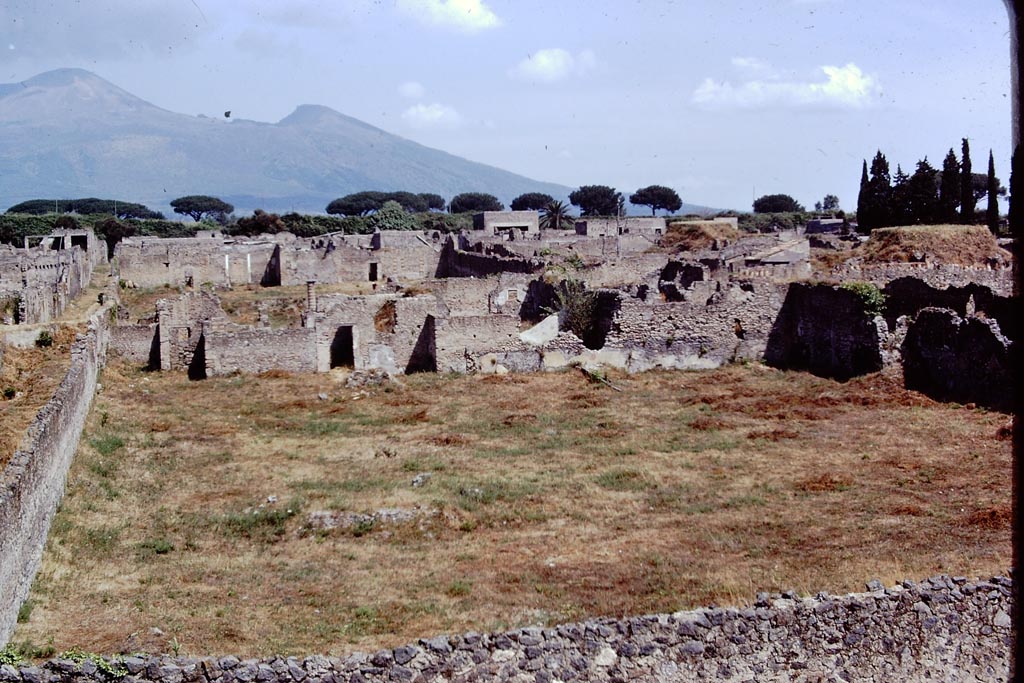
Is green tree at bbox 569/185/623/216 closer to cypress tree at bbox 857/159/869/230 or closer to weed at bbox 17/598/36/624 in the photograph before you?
cypress tree at bbox 857/159/869/230

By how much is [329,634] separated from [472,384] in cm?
1637

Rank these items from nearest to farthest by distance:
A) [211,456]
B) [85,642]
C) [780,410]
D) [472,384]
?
[85,642]
[211,456]
[780,410]
[472,384]

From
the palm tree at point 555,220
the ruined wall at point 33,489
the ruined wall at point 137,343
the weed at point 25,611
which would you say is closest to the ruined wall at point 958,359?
the ruined wall at point 33,489

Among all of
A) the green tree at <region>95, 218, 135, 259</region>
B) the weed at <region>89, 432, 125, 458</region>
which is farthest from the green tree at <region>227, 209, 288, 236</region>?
the weed at <region>89, 432, 125, 458</region>

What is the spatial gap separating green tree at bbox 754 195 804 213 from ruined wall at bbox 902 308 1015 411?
10607 centimetres

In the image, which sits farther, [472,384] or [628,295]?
[628,295]

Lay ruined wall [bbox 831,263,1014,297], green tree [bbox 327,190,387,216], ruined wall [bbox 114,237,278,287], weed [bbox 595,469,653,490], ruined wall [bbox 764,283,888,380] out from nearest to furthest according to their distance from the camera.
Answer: weed [bbox 595,469,653,490], ruined wall [bbox 764,283,888,380], ruined wall [bbox 831,263,1014,297], ruined wall [bbox 114,237,278,287], green tree [bbox 327,190,387,216]

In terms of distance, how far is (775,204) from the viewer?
427ft

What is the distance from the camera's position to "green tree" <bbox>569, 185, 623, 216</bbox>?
→ 137m

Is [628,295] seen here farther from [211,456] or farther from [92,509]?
[92,509]

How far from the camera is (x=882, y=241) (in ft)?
148

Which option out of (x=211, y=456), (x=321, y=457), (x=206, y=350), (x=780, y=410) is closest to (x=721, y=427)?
(x=780, y=410)

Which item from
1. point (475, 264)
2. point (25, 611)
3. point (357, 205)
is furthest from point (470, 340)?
point (357, 205)

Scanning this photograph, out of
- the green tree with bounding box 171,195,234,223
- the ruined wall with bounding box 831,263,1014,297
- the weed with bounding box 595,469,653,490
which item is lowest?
the weed with bounding box 595,469,653,490
